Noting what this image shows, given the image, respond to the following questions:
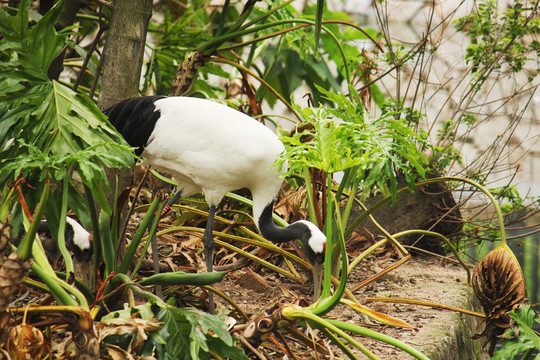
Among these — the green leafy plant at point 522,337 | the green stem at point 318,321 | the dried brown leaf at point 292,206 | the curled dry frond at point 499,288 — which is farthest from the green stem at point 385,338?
the dried brown leaf at point 292,206

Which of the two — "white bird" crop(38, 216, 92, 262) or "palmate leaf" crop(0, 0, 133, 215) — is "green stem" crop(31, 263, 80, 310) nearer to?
"palmate leaf" crop(0, 0, 133, 215)

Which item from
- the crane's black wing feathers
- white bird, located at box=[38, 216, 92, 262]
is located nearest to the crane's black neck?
the crane's black wing feathers

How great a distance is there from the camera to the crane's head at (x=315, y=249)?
2.41 m

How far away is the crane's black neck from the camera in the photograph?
2.52 meters

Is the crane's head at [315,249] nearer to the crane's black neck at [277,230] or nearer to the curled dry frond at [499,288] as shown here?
the crane's black neck at [277,230]

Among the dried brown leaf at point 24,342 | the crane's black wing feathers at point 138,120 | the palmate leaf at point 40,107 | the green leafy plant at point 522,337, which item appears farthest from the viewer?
the crane's black wing feathers at point 138,120

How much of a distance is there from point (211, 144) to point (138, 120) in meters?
0.31

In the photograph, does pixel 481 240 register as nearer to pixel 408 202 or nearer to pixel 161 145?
pixel 408 202

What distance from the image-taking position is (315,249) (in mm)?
2418

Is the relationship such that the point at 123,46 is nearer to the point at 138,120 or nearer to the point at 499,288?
the point at 138,120

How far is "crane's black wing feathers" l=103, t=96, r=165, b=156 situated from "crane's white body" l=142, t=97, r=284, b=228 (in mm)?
23

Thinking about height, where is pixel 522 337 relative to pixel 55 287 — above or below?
above

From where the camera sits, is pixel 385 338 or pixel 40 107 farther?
pixel 40 107

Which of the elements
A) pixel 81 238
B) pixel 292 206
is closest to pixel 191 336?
pixel 81 238
